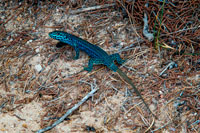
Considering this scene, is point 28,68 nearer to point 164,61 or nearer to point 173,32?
point 164,61

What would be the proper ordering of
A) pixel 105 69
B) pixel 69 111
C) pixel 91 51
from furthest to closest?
1. pixel 91 51
2. pixel 105 69
3. pixel 69 111

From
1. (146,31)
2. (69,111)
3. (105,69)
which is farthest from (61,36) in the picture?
(146,31)

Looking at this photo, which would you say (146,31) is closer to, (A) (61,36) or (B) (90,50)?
(B) (90,50)

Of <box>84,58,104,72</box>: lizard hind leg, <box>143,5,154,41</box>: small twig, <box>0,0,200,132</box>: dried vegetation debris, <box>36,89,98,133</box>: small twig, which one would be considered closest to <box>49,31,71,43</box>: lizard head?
<box>0,0,200,132</box>: dried vegetation debris

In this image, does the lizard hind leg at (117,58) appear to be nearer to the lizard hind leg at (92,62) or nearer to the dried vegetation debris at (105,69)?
the dried vegetation debris at (105,69)

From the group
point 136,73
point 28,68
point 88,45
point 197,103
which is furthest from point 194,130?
point 28,68

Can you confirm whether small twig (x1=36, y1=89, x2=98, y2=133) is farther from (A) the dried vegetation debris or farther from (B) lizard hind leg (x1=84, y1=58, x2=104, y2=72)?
(B) lizard hind leg (x1=84, y1=58, x2=104, y2=72)
